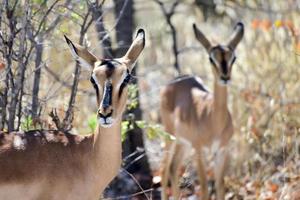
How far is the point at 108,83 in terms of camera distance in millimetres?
6473

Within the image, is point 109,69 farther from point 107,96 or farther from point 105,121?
point 105,121

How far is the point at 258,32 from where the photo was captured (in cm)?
1311

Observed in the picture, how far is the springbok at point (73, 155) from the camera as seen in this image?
645cm

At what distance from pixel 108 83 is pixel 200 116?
4.27 metres

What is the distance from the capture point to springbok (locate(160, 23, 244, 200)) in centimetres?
1002

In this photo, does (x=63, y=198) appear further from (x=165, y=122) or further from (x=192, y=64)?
(x=192, y=64)

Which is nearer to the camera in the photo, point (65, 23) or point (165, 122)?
point (65, 23)

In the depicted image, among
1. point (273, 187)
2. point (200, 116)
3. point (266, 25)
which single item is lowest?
point (273, 187)

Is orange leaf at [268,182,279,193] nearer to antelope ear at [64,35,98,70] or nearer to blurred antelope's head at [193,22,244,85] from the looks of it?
blurred antelope's head at [193,22,244,85]

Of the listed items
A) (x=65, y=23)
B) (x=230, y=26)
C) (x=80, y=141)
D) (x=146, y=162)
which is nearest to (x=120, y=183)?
(x=146, y=162)

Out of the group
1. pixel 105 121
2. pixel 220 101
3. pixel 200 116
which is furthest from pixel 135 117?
pixel 105 121

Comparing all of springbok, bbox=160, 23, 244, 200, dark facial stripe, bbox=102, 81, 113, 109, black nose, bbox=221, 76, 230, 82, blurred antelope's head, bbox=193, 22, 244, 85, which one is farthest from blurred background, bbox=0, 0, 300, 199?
dark facial stripe, bbox=102, 81, 113, 109

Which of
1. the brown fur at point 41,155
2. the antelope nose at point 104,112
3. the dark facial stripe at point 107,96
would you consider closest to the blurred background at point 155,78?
the brown fur at point 41,155

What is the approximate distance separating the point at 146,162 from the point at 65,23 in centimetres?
333
